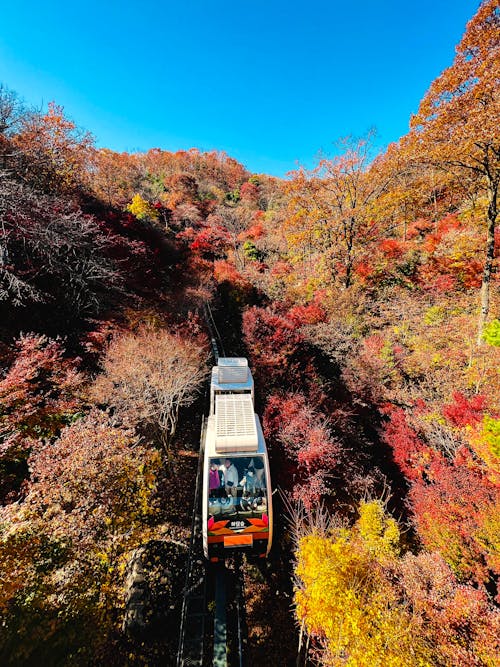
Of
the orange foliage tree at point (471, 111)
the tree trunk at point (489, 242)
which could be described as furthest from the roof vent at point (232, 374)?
the orange foliage tree at point (471, 111)

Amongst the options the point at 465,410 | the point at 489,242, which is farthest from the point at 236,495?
the point at 489,242

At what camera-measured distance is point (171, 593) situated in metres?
7.65

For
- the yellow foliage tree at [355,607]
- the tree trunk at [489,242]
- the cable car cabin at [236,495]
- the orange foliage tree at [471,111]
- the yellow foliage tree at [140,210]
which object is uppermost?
the yellow foliage tree at [140,210]

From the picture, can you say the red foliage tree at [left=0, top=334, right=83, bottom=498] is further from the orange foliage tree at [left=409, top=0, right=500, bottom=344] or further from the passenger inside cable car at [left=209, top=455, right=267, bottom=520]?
the orange foliage tree at [left=409, top=0, right=500, bottom=344]

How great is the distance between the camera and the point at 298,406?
11305mm

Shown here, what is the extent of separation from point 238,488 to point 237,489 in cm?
3

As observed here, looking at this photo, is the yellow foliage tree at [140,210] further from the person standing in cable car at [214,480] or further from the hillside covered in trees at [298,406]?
the person standing in cable car at [214,480]

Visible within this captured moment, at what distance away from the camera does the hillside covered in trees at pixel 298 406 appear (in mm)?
5977

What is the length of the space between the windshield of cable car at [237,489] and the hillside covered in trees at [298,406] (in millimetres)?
1632

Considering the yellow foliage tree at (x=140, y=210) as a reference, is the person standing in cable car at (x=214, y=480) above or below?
below

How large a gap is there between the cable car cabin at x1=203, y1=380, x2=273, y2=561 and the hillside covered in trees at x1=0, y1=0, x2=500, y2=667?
1.33 m

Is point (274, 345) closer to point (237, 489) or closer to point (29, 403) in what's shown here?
point (237, 489)

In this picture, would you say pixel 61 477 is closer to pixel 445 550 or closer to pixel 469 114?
pixel 445 550

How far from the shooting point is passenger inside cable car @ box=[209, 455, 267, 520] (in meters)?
6.87
